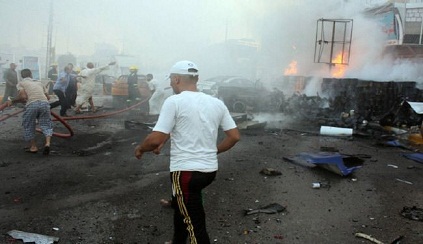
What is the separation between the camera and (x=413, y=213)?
4.23 m

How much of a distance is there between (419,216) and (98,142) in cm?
624

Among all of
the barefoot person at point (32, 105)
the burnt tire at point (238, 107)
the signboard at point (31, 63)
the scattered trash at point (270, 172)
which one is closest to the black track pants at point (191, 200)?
the scattered trash at point (270, 172)

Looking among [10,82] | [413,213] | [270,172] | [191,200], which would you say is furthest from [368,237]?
[10,82]

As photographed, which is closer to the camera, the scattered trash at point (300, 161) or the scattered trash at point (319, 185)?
the scattered trash at point (319, 185)

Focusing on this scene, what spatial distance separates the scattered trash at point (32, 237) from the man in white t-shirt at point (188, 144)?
1435mm

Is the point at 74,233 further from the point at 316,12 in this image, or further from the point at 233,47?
the point at 233,47

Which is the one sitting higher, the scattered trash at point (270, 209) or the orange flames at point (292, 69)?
the orange flames at point (292, 69)

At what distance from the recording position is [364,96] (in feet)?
36.4

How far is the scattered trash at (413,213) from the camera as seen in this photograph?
13.5 feet

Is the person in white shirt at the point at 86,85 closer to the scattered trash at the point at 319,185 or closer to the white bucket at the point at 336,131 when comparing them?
the white bucket at the point at 336,131

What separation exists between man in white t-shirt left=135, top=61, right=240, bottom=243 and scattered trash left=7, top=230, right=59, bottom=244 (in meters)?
1.44

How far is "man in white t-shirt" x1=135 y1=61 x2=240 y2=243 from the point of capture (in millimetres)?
2537

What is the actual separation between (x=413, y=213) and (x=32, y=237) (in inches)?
162

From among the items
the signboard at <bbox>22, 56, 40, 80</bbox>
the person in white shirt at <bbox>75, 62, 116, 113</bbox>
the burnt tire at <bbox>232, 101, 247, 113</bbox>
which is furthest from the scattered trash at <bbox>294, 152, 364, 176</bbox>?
the signboard at <bbox>22, 56, 40, 80</bbox>
